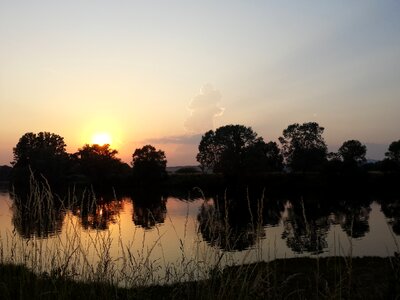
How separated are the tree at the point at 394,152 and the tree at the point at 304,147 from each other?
19985 mm

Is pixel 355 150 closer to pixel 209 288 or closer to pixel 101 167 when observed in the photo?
pixel 101 167

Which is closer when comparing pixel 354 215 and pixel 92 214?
pixel 92 214

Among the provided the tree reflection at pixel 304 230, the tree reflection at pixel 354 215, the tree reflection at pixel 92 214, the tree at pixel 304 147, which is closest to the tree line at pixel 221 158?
the tree at pixel 304 147

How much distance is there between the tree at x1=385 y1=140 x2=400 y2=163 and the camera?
4599 inches

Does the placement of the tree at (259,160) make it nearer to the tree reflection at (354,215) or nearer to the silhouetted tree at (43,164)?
the tree reflection at (354,215)

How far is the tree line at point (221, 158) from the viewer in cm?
12262

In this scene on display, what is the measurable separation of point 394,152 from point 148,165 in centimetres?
7299

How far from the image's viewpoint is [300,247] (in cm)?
3466

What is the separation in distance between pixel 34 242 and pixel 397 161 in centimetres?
12163

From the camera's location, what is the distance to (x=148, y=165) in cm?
12988

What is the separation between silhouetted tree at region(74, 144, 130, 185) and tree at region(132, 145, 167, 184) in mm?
9062

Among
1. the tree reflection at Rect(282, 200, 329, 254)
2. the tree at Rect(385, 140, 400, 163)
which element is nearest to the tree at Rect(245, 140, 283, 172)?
the tree at Rect(385, 140, 400, 163)

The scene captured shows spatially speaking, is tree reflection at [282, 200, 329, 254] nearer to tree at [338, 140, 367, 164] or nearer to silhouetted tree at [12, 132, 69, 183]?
tree at [338, 140, 367, 164]

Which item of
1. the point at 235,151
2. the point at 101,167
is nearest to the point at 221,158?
the point at 235,151
